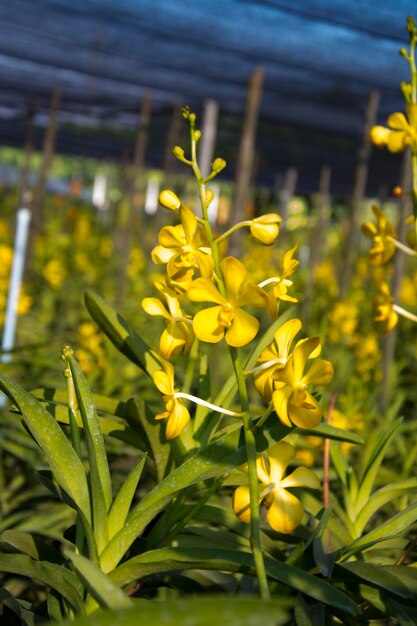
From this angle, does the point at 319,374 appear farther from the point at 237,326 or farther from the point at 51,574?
the point at 51,574

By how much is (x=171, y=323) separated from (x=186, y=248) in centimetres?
8

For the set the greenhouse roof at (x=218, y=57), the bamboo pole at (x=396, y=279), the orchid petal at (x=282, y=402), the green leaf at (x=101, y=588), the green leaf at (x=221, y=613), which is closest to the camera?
the green leaf at (x=221, y=613)

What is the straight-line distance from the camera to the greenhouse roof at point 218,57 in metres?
3.70

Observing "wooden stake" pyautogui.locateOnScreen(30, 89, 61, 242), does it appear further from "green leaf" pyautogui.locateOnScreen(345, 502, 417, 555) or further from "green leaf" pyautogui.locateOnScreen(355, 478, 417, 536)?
"green leaf" pyautogui.locateOnScreen(345, 502, 417, 555)

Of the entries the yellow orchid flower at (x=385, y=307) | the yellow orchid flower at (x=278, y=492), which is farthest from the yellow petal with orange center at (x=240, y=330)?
the yellow orchid flower at (x=385, y=307)

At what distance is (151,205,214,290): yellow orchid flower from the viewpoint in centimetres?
70

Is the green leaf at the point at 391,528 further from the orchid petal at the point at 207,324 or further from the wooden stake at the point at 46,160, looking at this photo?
the wooden stake at the point at 46,160

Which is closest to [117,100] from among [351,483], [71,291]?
[71,291]

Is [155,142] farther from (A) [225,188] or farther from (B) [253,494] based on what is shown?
(A) [225,188]

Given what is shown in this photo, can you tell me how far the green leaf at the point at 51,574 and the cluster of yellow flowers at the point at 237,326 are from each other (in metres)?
0.13

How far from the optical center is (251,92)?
140 inches

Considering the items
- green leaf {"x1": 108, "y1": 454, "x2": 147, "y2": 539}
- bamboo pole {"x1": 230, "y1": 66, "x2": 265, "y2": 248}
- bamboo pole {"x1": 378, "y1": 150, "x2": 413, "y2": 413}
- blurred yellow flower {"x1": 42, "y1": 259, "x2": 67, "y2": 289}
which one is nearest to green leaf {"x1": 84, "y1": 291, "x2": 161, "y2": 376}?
green leaf {"x1": 108, "y1": 454, "x2": 147, "y2": 539}

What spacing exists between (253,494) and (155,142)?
27.3ft

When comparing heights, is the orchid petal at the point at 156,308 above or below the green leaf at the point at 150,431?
above
